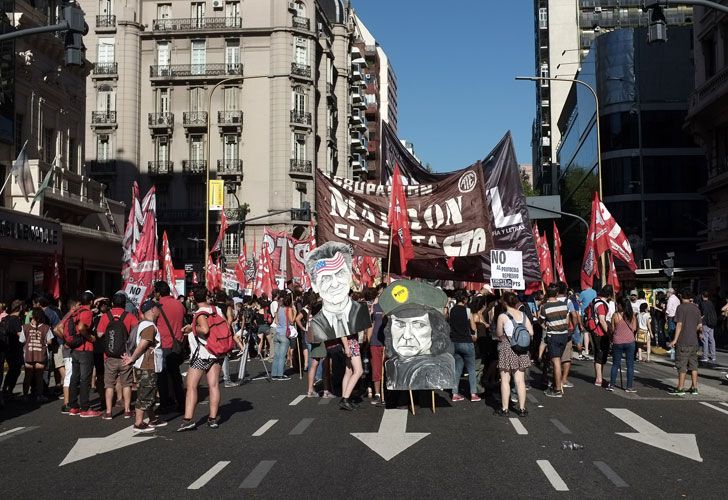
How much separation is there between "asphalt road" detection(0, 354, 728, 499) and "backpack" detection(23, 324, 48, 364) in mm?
990

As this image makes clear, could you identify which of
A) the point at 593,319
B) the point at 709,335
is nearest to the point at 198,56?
the point at 709,335

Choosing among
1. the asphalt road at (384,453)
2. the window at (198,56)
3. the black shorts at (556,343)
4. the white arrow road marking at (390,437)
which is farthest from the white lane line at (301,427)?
the window at (198,56)

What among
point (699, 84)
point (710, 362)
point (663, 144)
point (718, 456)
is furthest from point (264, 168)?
point (718, 456)

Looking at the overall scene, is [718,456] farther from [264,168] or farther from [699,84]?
[264,168]

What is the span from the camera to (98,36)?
186ft

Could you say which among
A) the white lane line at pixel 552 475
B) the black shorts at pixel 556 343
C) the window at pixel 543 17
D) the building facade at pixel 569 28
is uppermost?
the window at pixel 543 17

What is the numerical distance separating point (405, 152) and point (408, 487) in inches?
340

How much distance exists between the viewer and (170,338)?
1190 cm

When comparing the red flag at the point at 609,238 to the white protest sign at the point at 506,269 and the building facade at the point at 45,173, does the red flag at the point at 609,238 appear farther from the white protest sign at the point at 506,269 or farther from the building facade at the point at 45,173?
the building facade at the point at 45,173

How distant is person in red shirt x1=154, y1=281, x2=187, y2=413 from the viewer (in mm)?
11883

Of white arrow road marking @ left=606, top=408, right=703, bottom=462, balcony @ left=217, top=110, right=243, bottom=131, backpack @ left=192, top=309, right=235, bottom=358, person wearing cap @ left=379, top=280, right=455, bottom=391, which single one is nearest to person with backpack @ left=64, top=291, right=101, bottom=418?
backpack @ left=192, top=309, right=235, bottom=358

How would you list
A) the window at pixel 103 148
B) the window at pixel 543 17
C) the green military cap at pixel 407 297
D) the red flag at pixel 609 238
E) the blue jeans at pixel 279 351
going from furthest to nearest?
1. the window at pixel 543 17
2. the window at pixel 103 148
3. the red flag at pixel 609 238
4. the blue jeans at pixel 279 351
5. the green military cap at pixel 407 297

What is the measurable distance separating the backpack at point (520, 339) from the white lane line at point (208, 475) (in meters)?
4.63

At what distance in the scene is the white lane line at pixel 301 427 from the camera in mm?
10148
